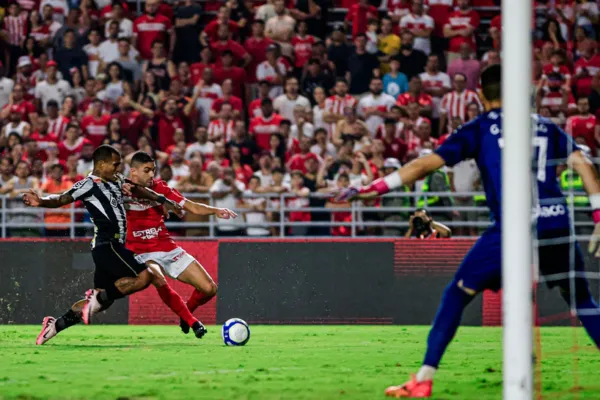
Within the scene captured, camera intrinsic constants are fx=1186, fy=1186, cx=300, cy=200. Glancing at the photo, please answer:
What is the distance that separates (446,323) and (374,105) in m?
11.9

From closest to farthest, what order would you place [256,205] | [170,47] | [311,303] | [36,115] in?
[311,303] → [256,205] → [36,115] → [170,47]

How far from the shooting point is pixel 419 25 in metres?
20.1

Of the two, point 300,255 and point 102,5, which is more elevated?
point 102,5

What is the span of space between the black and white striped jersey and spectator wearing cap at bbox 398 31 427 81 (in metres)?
9.06

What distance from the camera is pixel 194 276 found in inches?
489

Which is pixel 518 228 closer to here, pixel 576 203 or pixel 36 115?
pixel 576 203

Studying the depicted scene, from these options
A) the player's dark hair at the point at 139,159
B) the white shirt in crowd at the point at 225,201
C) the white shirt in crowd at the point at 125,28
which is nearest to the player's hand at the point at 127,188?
the player's dark hair at the point at 139,159

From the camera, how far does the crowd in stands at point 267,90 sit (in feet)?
56.4

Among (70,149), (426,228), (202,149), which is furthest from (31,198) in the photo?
(70,149)

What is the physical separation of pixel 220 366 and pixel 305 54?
11.8 meters

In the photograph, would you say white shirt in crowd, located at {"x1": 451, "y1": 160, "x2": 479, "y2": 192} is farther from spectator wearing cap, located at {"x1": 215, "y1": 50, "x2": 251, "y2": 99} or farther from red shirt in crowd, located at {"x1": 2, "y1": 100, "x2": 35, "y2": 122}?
red shirt in crowd, located at {"x1": 2, "y1": 100, "x2": 35, "y2": 122}

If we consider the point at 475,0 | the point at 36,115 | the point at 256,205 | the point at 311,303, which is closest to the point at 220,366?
the point at 311,303

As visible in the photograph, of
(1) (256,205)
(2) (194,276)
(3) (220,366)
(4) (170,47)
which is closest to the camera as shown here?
(3) (220,366)

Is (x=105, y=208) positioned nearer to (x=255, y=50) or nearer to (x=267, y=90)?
(x=267, y=90)
